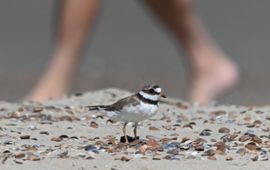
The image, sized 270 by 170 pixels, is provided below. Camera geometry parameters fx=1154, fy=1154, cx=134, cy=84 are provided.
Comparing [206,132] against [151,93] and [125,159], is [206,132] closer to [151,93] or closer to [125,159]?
[151,93]

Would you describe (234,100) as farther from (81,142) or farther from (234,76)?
(81,142)

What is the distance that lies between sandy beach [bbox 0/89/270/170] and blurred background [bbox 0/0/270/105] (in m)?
3.20

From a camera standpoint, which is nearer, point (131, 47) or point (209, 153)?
point (209, 153)

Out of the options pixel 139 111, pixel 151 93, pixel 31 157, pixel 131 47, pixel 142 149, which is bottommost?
pixel 31 157

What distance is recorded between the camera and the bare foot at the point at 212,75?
8719 mm

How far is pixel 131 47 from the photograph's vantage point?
12.3m

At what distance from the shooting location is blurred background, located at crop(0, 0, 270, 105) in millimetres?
10812

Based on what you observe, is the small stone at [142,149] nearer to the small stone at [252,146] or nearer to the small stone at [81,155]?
the small stone at [81,155]

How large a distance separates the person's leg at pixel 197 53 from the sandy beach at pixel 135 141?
1.47 meters

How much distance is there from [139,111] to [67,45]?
3124 mm

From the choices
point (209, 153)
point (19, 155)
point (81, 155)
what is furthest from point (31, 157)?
point (209, 153)

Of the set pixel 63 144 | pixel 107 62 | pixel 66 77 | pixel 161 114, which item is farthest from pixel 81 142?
pixel 107 62

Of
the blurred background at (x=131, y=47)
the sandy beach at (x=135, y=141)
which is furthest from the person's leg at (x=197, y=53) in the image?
the sandy beach at (x=135, y=141)

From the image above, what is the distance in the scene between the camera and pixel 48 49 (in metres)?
12.3
